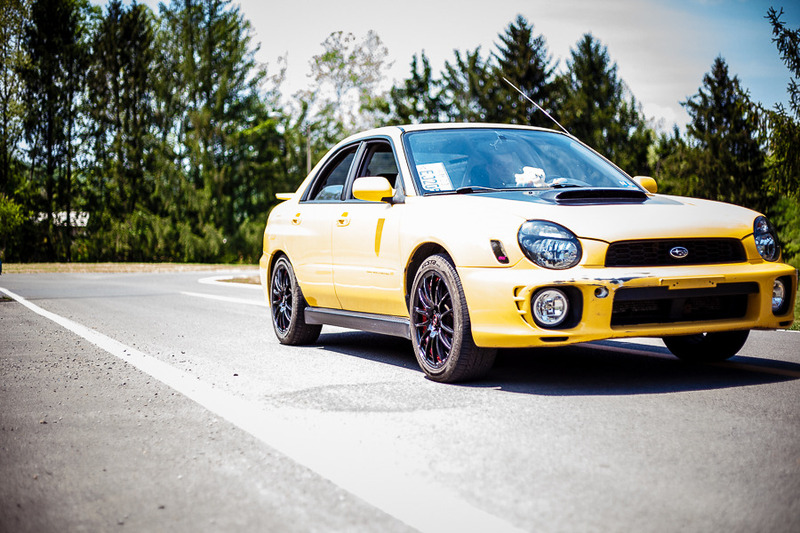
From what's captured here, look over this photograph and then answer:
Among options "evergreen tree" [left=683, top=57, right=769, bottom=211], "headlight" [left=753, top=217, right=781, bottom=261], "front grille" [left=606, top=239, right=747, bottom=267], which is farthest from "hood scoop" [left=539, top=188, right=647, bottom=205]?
"evergreen tree" [left=683, top=57, right=769, bottom=211]

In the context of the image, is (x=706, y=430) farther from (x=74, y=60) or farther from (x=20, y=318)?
(x=74, y=60)

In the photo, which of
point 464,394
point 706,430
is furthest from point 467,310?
point 706,430

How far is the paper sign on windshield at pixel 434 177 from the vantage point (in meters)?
6.03

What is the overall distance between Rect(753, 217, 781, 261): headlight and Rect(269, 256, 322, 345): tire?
362cm

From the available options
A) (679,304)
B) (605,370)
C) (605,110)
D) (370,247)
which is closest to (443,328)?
(370,247)

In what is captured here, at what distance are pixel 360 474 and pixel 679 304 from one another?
244 cm

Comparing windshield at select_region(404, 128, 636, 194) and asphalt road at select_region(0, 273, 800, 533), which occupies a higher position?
windshield at select_region(404, 128, 636, 194)

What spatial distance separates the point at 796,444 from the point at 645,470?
83cm

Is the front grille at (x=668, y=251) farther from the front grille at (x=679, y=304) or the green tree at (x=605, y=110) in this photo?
the green tree at (x=605, y=110)

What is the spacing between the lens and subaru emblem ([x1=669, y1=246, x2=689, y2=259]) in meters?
5.06

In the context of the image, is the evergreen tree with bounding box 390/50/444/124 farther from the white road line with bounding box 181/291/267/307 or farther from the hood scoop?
the hood scoop

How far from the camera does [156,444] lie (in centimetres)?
397

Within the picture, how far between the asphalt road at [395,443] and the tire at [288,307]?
55 cm

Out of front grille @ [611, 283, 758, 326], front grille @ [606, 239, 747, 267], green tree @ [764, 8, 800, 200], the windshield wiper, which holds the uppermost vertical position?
green tree @ [764, 8, 800, 200]
